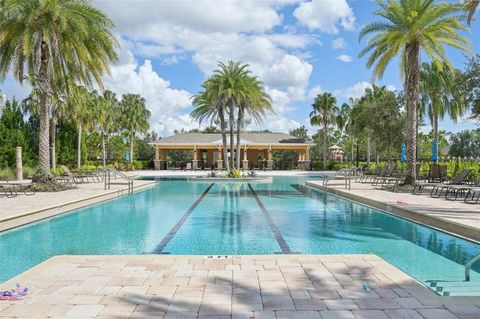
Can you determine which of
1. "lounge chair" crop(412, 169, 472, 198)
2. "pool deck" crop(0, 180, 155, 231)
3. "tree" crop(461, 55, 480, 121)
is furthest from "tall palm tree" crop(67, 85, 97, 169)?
"tree" crop(461, 55, 480, 121)

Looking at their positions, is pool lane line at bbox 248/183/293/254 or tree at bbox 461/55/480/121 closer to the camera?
pool lane line at bbox 248/183/293/254

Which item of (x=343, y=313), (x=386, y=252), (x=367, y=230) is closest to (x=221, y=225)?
(x=367, y=230)

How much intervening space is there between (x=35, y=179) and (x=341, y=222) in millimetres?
12353

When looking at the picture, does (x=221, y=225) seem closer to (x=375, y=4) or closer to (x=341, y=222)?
(x=341, y=222)

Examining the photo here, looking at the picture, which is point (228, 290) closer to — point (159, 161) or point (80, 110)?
point (80, 110)

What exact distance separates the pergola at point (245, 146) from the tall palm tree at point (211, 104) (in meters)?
15.0

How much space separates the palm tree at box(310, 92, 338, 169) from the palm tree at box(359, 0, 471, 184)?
2875 cm

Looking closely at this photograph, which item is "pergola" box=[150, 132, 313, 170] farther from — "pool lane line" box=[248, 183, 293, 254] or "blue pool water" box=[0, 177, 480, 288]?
"blue pool water" box=[0, 177, 480, 288]

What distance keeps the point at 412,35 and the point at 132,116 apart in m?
37.6

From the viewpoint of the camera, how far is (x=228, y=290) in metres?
4.55

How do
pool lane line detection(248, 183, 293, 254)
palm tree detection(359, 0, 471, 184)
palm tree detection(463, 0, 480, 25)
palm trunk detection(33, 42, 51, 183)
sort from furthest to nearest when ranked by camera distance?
palm trunk detection(33, 42, 51, 183), palm tree detection(359, 0, 471, 184), palm tree detection(463, 0, 480, 25), pool lane line detection(248, 183, 293, 254)

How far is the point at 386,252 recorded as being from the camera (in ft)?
24.7

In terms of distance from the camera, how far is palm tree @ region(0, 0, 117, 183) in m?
15.4

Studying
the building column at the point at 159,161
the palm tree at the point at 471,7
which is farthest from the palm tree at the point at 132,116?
the palm tree at the point at 471,7
